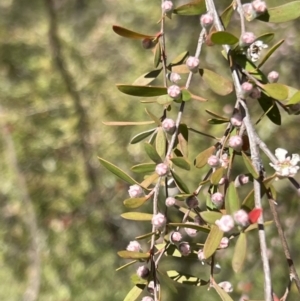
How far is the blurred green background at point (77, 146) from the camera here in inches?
50.3

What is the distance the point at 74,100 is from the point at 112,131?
13cm

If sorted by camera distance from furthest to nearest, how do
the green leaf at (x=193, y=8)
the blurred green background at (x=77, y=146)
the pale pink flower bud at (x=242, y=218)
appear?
the blurred green background at (x=77, y=146)
the green leaf at (x=193, y=8)
the pale pink flower bud at (x=242, y=218)

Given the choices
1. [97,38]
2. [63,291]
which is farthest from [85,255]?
[97,38]

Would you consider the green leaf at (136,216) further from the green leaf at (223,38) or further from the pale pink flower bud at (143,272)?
the green leaf at (223,38)

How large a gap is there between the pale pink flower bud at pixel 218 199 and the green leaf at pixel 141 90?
0.31 feet

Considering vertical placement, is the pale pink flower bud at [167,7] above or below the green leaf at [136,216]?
above

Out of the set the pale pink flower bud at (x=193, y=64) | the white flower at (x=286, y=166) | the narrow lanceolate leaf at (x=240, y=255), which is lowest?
the narrow lanceolate leaf at (x=240, y=255)

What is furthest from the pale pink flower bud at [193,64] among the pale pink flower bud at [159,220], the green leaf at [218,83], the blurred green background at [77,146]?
the blurred green background at [77,146]

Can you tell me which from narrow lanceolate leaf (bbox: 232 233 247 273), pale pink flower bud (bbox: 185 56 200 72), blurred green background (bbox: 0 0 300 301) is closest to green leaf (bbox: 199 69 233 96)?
pale pink flower bud (bbox: 185 56 200 72)

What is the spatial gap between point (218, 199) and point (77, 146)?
0.97m

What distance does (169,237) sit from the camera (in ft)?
1.26

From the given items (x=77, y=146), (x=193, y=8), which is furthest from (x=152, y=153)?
(x=77, y=146)

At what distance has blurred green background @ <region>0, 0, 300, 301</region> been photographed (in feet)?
4.19

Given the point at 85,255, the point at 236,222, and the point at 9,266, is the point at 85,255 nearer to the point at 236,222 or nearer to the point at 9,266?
the point at 9,266
